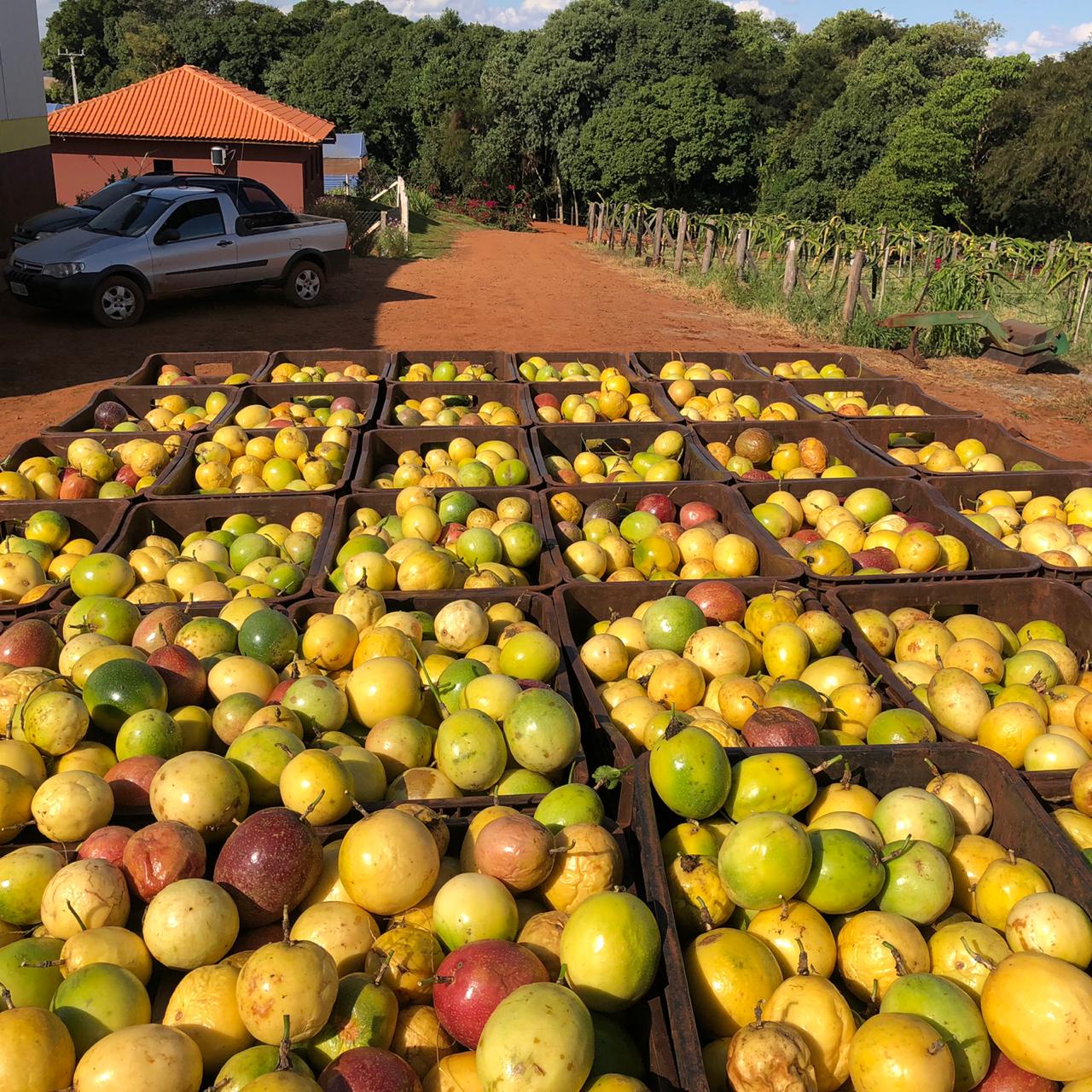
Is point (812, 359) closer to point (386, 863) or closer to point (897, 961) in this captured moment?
point (897, 961)

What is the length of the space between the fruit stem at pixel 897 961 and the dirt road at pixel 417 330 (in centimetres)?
838

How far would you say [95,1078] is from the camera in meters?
1.44

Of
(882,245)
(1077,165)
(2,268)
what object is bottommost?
(2,268)

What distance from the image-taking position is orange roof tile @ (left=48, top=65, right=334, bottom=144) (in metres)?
24.3

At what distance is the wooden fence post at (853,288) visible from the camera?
45.2 ft

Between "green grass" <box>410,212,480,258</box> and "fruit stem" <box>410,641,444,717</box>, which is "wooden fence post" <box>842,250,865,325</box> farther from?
"green grass" <box>410,212,480,258</box>

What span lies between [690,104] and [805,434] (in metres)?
35.4

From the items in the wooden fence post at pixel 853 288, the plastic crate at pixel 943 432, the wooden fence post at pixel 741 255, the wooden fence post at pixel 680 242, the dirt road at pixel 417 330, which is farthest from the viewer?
the wooden fence post at pixel 680 242

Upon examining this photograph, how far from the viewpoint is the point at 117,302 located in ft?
41.3

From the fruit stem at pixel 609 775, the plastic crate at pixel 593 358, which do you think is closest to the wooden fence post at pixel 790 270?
the plastic crate at pixel 593 358

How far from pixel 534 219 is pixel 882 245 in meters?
31.2

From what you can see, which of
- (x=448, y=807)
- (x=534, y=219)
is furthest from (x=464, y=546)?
(x=534, y=219)

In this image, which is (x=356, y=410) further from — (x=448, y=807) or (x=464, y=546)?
(x=448, y=807)

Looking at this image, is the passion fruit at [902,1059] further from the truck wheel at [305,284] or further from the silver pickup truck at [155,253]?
the truck wheel at [305,284]
